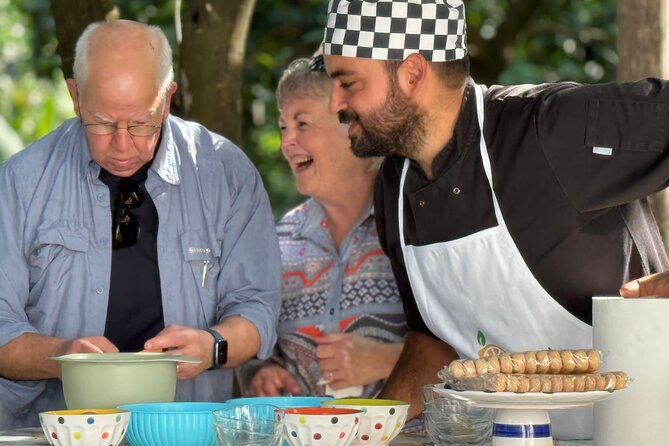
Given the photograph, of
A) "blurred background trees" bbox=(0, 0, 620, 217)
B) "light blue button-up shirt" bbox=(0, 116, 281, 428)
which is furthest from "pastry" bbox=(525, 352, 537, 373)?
"blurred background trees" bbox=(0, 0, 620, 217)

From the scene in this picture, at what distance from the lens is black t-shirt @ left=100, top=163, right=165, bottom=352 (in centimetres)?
334

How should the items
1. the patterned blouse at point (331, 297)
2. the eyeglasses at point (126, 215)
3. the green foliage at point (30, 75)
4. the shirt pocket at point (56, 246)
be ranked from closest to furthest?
1. the shirt pocket at point (56, 246)
2. the eyeglasses at point (126, 215)
3. the patterned blouse at point (331, 297)
4. the green foliage at point (30, 75)

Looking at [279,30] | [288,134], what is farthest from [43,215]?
[279,30]

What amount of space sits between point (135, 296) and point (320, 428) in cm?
131

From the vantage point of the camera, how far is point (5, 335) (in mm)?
3088

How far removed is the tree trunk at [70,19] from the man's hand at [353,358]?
52.4 inches

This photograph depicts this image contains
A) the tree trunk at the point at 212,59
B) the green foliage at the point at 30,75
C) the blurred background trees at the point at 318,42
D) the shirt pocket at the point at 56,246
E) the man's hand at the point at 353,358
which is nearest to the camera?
the shirt pocket at the point at 56,246

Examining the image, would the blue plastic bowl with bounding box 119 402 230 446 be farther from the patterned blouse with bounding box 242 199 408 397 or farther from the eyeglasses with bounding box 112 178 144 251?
the patterned blouse with bounding box 242 199 408 397

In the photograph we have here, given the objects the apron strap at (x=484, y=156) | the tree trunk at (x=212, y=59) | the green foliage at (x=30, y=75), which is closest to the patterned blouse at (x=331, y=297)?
the tree trunk at (x=212, y=59)

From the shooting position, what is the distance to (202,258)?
3.42m

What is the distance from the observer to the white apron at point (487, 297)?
299 cm

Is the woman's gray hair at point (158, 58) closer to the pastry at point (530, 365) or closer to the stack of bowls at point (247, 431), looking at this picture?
the stack of bowls at point (247, 431)

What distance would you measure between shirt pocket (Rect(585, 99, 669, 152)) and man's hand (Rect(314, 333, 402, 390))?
1.07 meters

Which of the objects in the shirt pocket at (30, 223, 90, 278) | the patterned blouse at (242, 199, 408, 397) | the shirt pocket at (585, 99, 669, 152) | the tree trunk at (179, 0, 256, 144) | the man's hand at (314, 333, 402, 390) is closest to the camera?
the shirt pocket at (585, 99, 669, 152)
